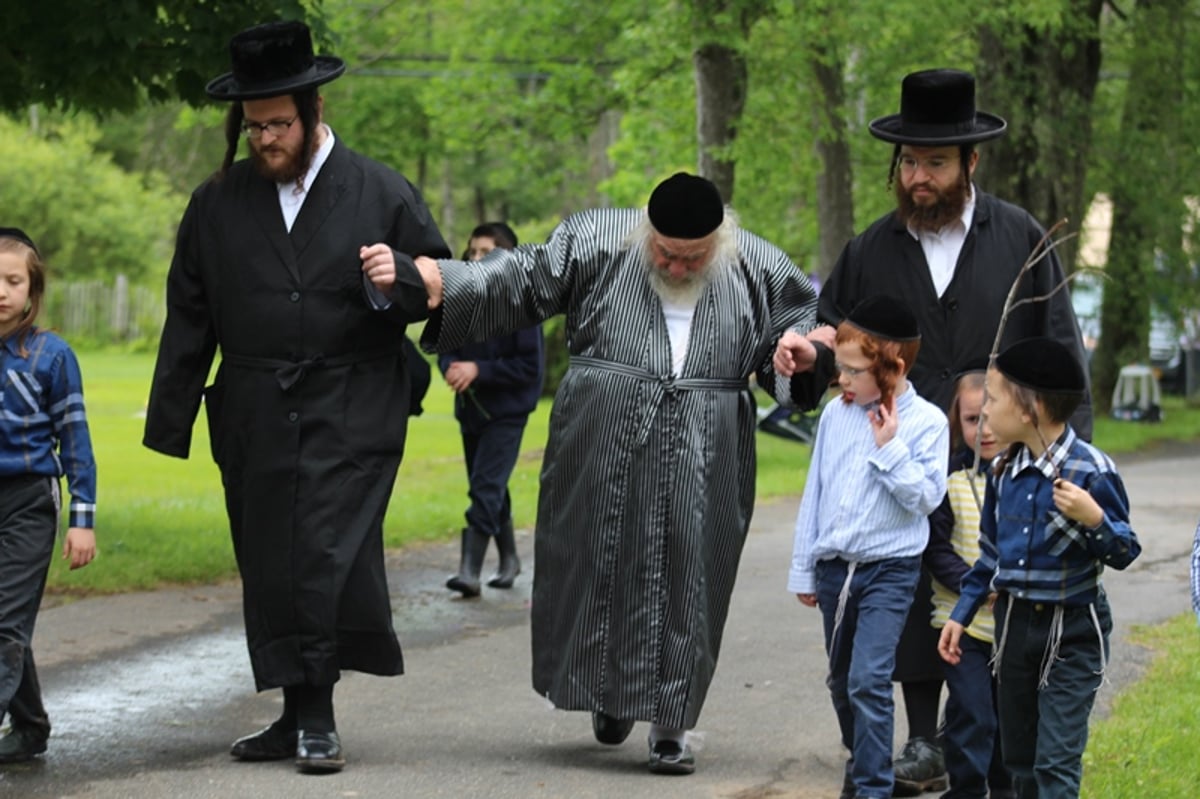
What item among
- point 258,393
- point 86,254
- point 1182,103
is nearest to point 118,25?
point 258,393

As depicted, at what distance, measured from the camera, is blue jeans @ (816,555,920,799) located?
19.9 ft

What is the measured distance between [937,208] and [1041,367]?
141 centimetres

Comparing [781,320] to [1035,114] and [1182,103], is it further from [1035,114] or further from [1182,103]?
[1182,103]

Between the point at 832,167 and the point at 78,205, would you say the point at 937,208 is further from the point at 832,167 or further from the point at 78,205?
the point at 78,205

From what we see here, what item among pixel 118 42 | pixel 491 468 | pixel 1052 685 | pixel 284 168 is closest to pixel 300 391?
pixel 284 168

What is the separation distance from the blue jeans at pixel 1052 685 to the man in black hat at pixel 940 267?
1.09 meters

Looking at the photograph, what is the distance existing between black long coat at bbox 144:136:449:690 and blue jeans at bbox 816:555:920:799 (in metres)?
1.51

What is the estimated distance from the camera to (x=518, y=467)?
19516 millimetres

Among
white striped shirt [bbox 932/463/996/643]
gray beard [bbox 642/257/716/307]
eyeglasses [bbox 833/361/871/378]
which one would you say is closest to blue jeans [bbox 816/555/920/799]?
white striped shirt [bbox 932/463/996/643]

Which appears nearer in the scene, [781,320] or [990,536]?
[990,536]

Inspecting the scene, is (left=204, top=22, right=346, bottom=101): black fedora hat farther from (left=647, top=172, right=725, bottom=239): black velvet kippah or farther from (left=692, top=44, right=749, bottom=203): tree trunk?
(left=692, top=44, right=749, bottom=203): tree trunk

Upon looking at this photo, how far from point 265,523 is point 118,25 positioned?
4.87 m

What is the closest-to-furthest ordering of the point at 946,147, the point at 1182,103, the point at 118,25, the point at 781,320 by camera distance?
the point at 946,147
the point at 781,320
the point at 118,25
the point at 1182,103

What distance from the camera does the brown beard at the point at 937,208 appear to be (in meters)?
A: 6.55
